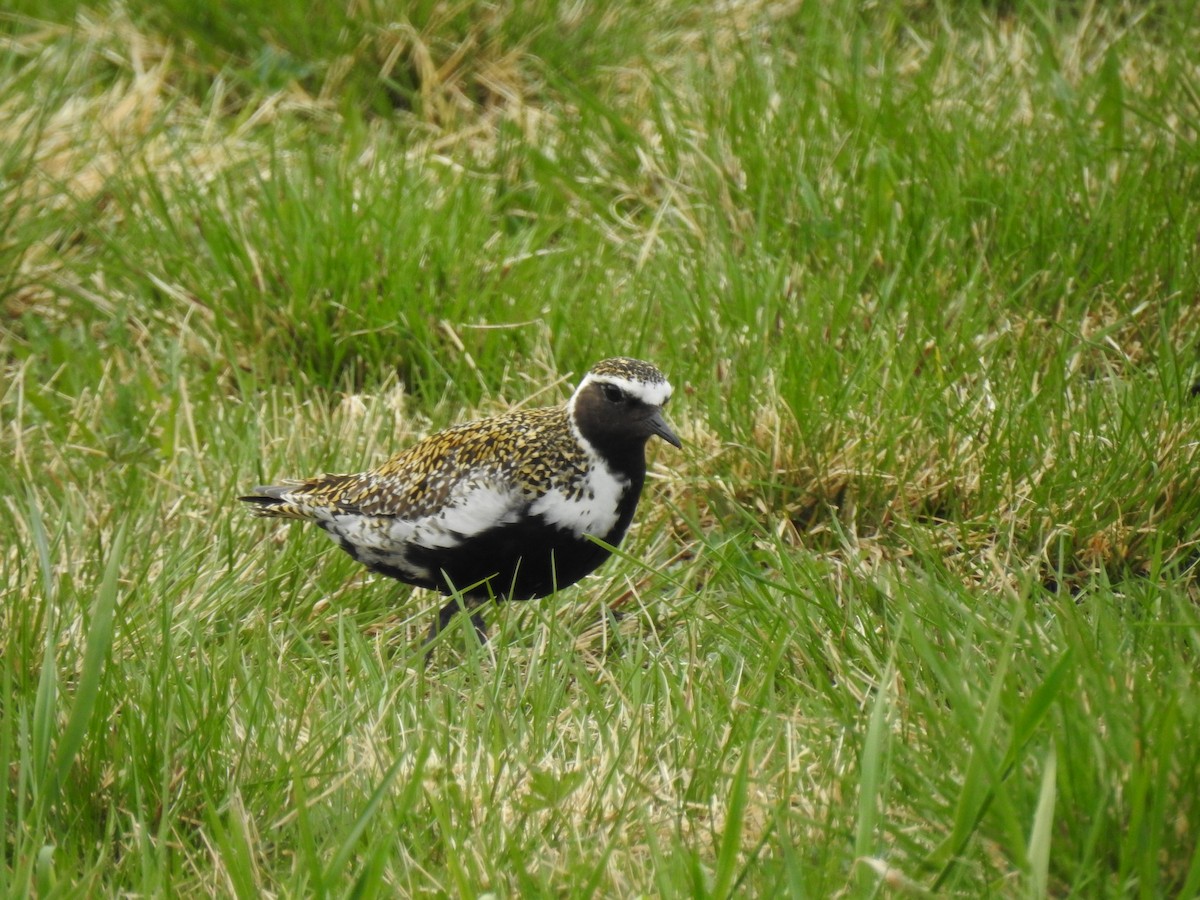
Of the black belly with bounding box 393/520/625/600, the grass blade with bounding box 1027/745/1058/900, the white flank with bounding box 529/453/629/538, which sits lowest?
the black belly with bounding box 393/520/625/600

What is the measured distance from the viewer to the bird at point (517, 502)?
4.07 m

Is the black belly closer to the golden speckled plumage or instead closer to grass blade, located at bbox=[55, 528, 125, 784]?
the golden speckled plumage

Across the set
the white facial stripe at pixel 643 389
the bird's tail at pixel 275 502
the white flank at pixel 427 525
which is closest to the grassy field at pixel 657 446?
the bird's tail at pixel 275 502

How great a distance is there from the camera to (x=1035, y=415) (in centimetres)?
441

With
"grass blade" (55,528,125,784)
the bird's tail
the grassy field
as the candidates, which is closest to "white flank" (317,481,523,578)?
the bird's tail

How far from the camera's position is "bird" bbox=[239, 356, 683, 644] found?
4.07 m

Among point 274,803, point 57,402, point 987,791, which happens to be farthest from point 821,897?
point 57,402

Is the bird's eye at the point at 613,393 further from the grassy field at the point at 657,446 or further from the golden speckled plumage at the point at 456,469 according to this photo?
the grassy field at the point at 657,446

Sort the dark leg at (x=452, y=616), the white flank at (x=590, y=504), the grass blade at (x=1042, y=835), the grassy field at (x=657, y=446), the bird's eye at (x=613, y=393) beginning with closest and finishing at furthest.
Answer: the grass blade at (x=1042, y=835)
the grassy field at (x=657, y=446)
the white flank at (x=590, y=504)
the bird's eye at (x=613, y=393)
the dark leg at (x=452, y=616)

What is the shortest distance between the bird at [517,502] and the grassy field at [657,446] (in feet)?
0.65

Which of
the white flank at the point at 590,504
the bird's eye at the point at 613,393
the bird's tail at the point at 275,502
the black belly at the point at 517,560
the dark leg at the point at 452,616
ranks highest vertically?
the bird's eye at the point at 613,393

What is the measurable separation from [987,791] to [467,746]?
45.5 inches

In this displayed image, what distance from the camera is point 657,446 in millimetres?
4984

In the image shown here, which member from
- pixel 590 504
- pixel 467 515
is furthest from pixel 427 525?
pixel 590 504
